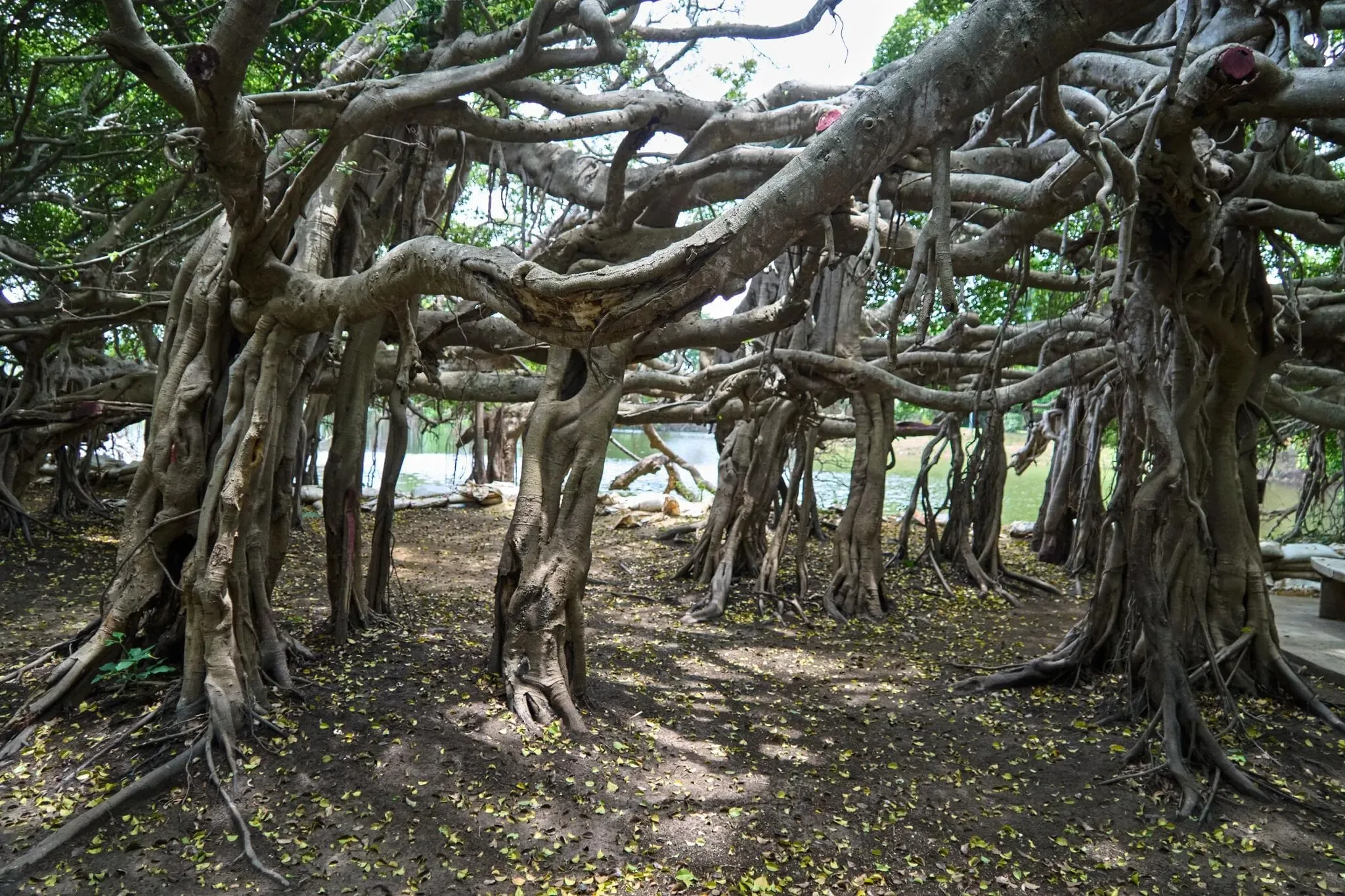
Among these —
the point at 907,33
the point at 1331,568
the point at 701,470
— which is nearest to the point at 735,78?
the point at 907,33

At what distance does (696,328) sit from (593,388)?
1.38 m

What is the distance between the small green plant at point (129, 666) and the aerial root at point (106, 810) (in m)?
0.71

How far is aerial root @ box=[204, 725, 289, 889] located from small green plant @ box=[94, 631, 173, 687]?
71 centimetres

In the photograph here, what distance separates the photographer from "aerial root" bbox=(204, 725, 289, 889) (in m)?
2.74

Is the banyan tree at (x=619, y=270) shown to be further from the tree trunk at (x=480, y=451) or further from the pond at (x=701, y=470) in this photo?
the tree trunk at (x=480, y=451)

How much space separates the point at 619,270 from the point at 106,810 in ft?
8.77

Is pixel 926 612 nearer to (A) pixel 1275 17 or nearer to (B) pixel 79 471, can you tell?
(A) pixel 1275 17

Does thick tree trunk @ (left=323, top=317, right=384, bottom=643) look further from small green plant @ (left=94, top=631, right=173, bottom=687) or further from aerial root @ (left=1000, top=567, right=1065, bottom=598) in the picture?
aerial root @ (left=1000, top=567, right=1065, bottom=598)

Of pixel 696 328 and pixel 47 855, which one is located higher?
pixel 696 328

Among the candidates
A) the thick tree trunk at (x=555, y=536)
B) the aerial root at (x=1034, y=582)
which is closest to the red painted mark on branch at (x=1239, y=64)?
the thick tree trunk at (x=555, y=536)

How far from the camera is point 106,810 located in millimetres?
2920

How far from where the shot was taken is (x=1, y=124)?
6.11 m

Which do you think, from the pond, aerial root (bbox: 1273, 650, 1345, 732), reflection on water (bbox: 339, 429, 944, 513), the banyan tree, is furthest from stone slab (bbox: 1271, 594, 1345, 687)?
reflection on water (bbox: 339, 429, 944, 513)

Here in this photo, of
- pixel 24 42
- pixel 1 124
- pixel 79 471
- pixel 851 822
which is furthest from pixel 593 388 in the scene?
pixel 79 471
